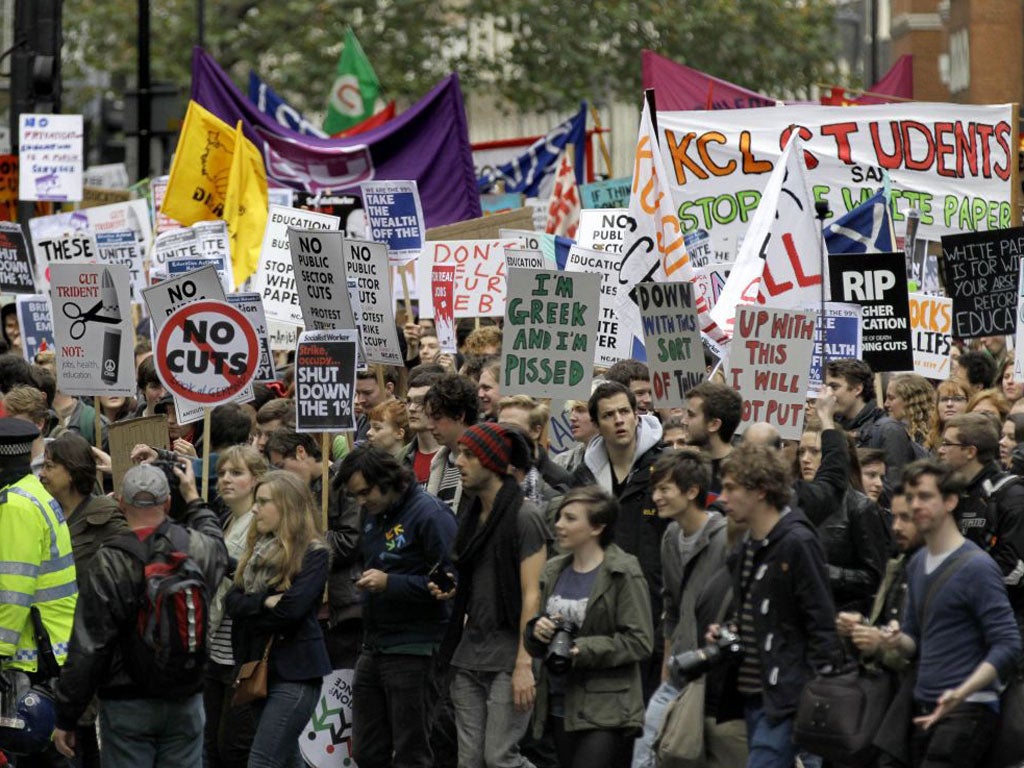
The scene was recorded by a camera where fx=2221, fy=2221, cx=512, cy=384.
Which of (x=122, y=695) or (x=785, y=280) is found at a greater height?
(x=785, y=280)

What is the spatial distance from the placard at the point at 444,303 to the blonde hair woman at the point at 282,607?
21.6ft

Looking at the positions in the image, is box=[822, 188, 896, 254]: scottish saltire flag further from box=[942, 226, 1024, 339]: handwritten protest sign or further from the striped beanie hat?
the striped beanie hat

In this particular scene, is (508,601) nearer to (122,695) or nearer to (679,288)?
(122,695)

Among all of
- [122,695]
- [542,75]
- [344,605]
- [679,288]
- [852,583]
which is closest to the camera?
[122,695]

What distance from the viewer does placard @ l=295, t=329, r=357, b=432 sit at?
10703 millimetres

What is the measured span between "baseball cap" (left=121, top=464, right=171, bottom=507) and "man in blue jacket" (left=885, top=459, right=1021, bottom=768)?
2.82 meters

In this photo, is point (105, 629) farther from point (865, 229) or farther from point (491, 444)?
point (865, 229)

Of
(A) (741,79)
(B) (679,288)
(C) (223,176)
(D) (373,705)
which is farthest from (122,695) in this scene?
(A) (741,79)

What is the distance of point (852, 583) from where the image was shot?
9320mm

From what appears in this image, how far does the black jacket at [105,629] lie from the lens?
8.46 m

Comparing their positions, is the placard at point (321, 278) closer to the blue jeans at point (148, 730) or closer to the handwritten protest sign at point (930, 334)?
the blue jeans at point (148, 730)

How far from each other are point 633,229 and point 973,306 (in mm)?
2775

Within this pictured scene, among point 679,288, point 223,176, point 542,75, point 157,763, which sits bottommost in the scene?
point 157,763

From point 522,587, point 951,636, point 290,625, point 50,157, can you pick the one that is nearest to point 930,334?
point 522,587
